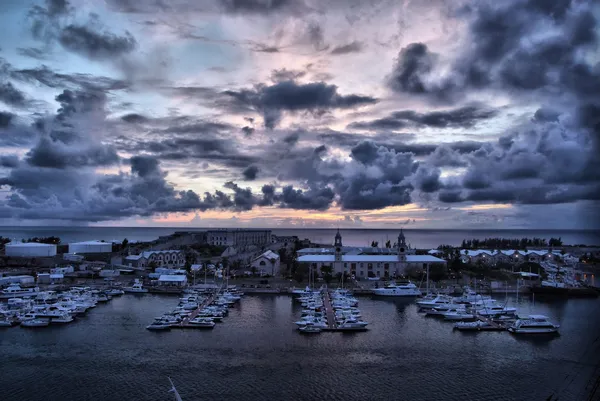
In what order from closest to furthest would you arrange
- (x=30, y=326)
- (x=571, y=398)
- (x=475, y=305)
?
(x=571, y=398), (x=30, y=326), (x=475, y=305)

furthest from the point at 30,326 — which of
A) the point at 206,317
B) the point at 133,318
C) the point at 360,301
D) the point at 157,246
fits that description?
the point at 157,246

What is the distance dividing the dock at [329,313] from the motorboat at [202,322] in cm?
747

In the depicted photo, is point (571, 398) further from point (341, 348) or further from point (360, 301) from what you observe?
point (360, 301)

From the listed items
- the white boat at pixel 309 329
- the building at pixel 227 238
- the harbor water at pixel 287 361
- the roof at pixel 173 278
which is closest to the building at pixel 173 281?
the roof at pixel 173 278

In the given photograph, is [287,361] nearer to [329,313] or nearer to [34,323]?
[329,313]

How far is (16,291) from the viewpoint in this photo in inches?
1528

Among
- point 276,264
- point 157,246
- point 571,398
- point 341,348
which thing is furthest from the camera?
point 157,246

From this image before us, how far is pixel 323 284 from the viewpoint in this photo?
45.1 meters

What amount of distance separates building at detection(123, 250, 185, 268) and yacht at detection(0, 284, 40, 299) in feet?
42.7

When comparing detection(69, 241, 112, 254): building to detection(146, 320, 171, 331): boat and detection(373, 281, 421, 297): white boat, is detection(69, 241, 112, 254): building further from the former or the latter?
detection(373, 281, 421, 297): white boat

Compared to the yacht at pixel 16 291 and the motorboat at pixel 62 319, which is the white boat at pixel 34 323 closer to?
the motorboat at pixel 62 319

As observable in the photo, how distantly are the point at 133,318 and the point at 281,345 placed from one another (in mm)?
12002

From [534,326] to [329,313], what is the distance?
43.9 ft

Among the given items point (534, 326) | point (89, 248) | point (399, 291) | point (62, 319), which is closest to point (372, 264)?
point (399, 291)
